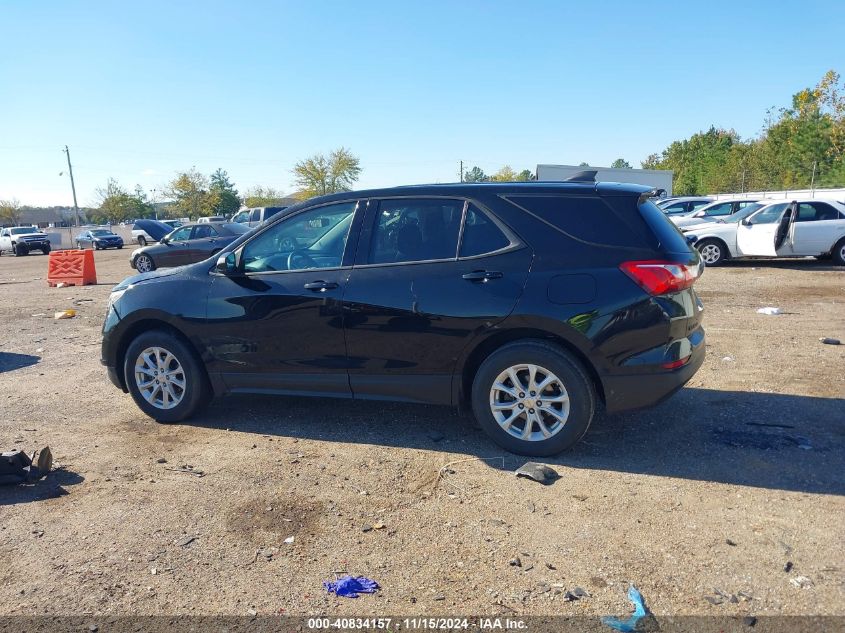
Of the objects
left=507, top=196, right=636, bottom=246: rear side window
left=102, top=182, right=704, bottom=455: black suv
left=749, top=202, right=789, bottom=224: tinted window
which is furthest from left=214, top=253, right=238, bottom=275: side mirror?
left=749, top=202, right=789, bottom=224: tinted window

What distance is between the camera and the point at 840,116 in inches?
1718

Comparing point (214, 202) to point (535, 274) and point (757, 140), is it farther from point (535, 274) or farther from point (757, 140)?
point (535, 274)

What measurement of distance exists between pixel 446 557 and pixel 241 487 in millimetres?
1596

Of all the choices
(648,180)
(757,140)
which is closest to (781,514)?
(648,180)

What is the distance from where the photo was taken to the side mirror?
518 cm

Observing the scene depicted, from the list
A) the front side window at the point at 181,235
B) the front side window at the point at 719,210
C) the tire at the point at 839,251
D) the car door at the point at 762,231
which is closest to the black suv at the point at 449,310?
the car door at the point at 762,231

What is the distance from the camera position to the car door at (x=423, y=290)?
14.6ft

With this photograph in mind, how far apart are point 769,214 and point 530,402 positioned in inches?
533

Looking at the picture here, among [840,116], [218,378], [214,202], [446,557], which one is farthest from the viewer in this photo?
[214,202]

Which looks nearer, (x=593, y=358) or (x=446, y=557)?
(x=446, y=557)

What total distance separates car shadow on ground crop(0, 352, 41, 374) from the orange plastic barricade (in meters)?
9.34

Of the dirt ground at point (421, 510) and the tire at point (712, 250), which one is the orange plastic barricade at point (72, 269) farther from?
the tire at point (712, 250)

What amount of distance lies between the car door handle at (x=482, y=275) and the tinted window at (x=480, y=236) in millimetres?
150

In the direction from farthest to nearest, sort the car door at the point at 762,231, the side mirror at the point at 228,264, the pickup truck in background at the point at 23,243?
the pickup truck in background at the point at 23,243 → the car door at the point at 762,231 → the side mirror at the point at 228,264
